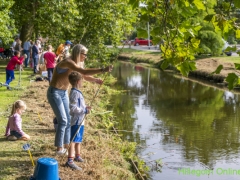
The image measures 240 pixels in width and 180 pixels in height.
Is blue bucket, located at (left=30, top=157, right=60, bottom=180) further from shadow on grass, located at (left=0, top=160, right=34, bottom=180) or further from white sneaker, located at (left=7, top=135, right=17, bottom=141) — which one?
white sneaker, located at (left=7, top=135, right=17, bottom=141)

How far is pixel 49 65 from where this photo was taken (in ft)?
54.6

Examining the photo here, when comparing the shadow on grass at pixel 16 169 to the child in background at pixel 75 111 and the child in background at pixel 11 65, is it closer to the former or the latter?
the child in background at pixel 75 111

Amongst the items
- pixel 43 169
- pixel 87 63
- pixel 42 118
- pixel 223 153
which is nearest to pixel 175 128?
pixel 223 153

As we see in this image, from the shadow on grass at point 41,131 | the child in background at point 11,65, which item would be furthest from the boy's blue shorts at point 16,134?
→ the child in background at point 11,65

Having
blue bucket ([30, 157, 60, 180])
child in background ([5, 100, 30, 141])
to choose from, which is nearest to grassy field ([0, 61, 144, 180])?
child in background ([5, 100, 30, 141])

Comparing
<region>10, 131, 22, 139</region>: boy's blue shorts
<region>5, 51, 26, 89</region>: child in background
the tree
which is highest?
the tree

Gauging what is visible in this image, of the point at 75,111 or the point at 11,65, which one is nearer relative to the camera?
the point at 75,111

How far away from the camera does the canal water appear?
1032 cm

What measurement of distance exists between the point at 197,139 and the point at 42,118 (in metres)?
4.60

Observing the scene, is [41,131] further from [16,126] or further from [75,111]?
[75,111]

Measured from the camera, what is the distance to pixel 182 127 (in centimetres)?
1441

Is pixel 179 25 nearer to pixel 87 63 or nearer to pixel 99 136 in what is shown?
A: pixel 99 136

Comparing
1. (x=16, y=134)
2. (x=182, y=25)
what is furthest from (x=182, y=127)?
(x=182, y=25)

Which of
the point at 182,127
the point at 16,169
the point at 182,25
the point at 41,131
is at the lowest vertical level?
the point at 182,127
